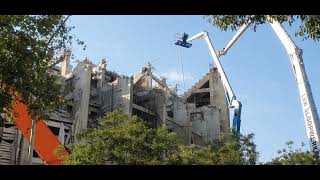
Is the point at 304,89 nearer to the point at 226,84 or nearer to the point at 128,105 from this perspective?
the point at 226,84

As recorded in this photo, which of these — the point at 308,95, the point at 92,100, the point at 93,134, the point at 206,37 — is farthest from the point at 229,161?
the point at 92,100

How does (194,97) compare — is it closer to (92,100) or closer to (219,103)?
(219,103)

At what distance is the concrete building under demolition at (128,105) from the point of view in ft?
139

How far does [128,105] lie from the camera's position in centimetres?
4791

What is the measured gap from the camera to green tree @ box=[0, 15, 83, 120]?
14.3 m

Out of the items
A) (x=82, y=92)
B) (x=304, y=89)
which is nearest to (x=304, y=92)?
(x=304, y=89)

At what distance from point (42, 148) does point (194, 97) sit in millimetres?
36288

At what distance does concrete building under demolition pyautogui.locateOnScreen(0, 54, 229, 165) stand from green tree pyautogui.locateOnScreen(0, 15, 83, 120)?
21979mm

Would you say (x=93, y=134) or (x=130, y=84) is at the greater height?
(x=130, y=84)

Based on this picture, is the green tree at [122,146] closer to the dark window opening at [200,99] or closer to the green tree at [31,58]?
the green tree at [31,58]

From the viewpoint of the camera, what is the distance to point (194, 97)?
65938mm

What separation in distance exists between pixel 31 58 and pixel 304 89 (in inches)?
428
